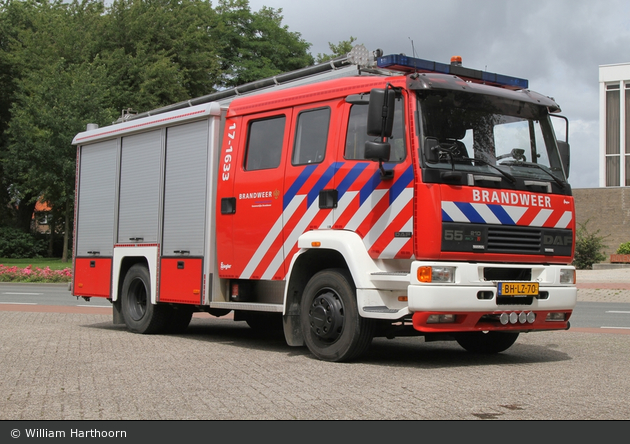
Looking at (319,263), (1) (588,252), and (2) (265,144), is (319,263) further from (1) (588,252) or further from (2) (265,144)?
(1) (588,252)

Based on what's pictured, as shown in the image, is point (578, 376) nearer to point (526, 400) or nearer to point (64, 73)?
point (526, 400)

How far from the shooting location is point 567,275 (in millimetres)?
8703

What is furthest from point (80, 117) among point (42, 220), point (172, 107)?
point (172, 107)

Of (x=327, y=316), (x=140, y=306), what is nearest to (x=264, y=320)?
(x=140, y=306)

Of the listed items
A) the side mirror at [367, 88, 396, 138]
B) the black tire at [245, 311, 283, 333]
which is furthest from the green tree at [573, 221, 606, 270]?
the side mirror at [367, 88, 396, 138]

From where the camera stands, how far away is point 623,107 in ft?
144

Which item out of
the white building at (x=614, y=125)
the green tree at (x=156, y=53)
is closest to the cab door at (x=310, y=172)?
the green tree at (x=156, y=53)

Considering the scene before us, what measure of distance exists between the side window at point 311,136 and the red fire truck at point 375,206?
0.06 ft

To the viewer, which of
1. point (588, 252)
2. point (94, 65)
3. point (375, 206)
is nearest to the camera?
point (375, 206)

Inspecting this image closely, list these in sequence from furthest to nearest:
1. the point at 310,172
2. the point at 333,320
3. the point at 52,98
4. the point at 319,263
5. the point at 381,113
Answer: the point at 52,98
the point at 319,263
the point at 310,172
the point at 333,320
the point at 381,113

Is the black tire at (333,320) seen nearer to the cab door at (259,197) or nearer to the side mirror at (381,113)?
the cab door at (259,197)

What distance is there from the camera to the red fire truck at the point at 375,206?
7.79 meters

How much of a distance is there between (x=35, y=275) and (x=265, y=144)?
803 inches

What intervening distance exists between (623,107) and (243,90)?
1502 inches
